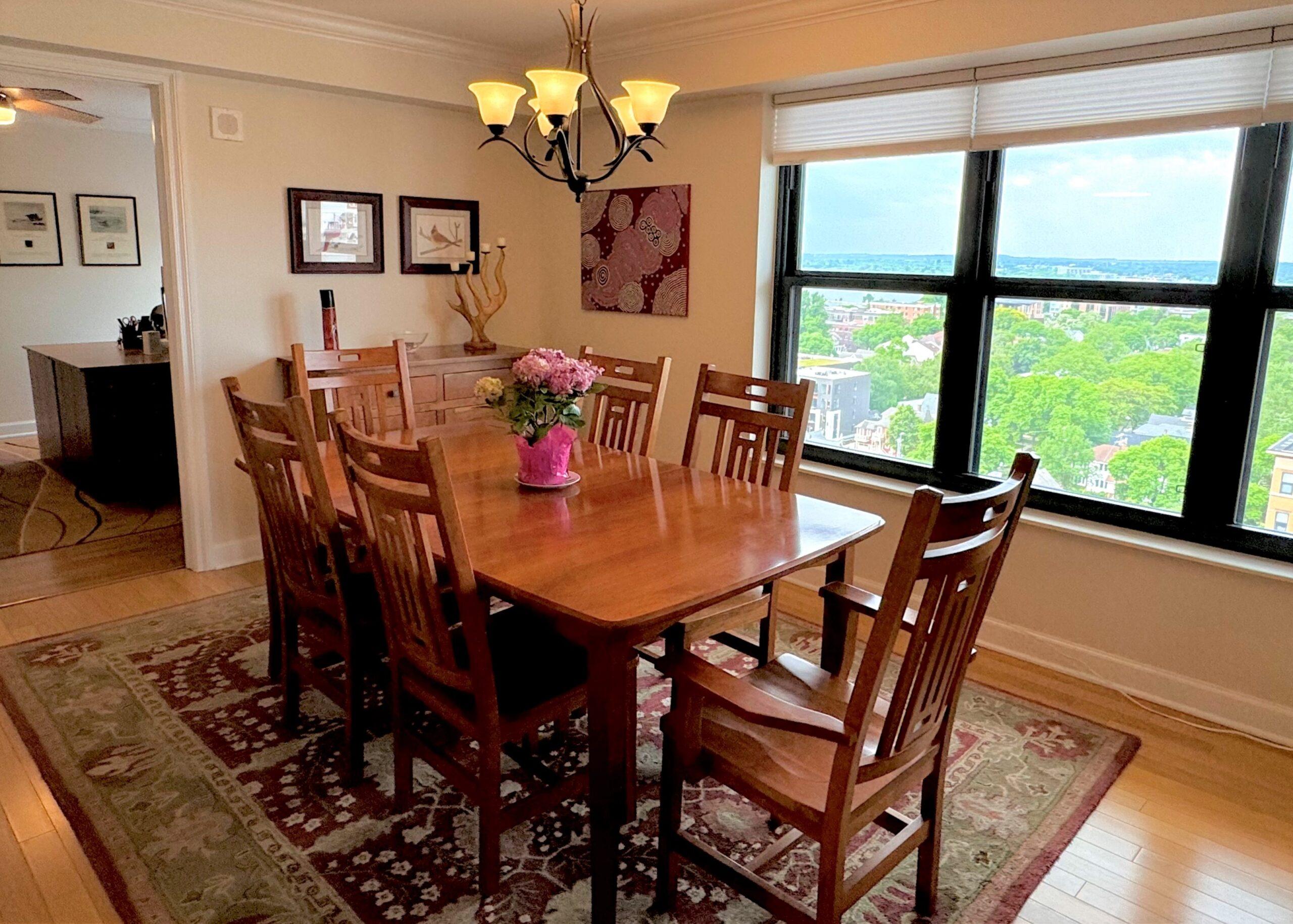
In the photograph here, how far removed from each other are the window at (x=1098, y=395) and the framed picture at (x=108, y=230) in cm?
645

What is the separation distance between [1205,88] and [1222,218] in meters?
0.40

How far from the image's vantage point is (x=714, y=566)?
1.92m

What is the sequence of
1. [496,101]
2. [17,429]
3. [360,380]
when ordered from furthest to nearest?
1. [17,429]
2. [360,380]
3. [496,101]

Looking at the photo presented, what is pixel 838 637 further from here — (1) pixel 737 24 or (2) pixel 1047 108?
(1) pixel 737 24

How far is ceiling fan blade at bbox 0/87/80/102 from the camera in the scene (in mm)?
4027

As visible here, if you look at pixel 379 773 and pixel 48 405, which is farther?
pixel 48 405

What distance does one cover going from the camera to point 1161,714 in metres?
2.89

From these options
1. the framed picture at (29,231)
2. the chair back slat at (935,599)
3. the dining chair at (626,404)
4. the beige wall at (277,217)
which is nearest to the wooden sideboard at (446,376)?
the beige wall at (277,217)

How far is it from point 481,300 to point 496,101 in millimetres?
2400

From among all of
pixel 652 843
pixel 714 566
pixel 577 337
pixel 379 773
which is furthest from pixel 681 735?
pixel 577 337

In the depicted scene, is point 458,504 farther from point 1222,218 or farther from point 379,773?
point 1222,218

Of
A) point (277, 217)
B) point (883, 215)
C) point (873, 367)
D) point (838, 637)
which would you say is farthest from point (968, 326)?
point (277, 217)

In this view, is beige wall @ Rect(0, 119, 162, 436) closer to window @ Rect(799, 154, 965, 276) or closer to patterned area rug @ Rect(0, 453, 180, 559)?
patterned area rug @ Rect(0, 453, 180, 559)

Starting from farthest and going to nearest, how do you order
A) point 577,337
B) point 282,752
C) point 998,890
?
point 577,337, point 282,752, point 998,890
